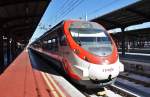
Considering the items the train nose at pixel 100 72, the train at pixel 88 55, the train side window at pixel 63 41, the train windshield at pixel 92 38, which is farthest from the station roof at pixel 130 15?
the train nose at pixel 100 72

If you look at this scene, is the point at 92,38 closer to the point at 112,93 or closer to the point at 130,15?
the point at 112,93

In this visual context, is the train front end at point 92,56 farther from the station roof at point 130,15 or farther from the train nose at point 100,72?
the station roof at point 130,15

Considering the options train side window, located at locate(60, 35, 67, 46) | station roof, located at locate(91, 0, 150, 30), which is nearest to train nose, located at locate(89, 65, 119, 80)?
train side window, located at locate(60, 35, 67, 46)

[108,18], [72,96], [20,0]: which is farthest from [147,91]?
[108,18]

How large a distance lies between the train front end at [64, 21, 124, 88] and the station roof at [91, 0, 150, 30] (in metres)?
4.27

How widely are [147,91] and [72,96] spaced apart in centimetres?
342

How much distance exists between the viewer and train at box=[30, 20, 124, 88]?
11.1 meters

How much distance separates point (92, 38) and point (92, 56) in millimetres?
1484

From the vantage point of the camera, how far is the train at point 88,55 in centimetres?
1106

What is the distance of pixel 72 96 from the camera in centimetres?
1023

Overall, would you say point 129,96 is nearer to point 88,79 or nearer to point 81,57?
point 88,79

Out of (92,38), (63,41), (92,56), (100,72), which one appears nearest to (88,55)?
(92,56)

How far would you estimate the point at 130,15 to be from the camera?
19.7 meters

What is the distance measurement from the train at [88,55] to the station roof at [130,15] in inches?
167
